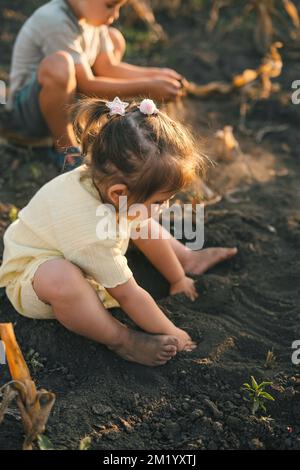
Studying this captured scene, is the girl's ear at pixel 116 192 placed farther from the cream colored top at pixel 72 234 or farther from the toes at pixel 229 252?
the toes at pixel 229 252

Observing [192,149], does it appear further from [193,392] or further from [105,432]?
[105,432]

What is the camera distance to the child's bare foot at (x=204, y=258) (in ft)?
8.86

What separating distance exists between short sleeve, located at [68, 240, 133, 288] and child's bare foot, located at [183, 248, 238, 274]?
594mm

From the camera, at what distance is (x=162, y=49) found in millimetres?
4418

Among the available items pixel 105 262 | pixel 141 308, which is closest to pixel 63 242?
pixel 105 262

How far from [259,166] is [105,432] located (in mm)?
1979

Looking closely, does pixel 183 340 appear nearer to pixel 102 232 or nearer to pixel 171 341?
pixel 171 341

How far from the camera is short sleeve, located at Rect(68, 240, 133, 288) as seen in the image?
2121mm

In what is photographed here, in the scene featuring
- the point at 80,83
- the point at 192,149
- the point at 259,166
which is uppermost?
the point at 192,149

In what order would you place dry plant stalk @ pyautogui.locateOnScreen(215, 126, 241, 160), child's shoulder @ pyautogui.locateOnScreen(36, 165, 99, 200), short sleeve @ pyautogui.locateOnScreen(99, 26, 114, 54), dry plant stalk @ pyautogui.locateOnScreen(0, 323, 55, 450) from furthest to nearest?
dry plant stalk @ pyautogui.locateOnScreen(215, 126, 241, 160) → short sleeve @ pyautogui.locateOnScreen(99, 26, 114, 54) → child's shoulder @ pyautogui.locateOnScreen(36, 165, 99, 200) → dry plant stalk @ pyautogui.locateOnScreen(0, 323, 55, 450)

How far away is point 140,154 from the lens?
2.02m

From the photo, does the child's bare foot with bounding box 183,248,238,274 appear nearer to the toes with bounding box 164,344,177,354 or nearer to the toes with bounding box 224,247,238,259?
the toes with bounding box 224,247,238,259

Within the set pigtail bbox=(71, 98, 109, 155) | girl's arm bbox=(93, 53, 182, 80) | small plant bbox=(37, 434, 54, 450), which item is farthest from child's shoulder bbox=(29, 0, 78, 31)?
small plant bbox=(37, 434, 54, 450)

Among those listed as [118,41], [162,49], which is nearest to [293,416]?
[118,41]
